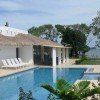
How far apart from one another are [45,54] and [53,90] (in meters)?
29.1

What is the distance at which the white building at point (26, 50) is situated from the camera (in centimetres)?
2875

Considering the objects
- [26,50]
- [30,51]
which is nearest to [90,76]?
[30,51]

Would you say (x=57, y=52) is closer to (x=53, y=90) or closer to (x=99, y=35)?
(x=99, y=35)

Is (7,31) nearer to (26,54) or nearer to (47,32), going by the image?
(26,54)

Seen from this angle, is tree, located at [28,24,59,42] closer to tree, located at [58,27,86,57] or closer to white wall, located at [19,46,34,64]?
tree, located at [58,27,86,57]

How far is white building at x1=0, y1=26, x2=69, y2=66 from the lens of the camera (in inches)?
1132

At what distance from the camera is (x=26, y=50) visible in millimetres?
32656

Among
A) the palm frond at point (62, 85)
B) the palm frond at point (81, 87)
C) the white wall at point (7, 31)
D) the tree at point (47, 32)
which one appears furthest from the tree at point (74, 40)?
the palm frond at point (62, 85)

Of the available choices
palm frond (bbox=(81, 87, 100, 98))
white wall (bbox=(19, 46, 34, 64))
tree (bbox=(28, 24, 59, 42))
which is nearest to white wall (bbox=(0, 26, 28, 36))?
white wall (bbox=(19, 46, 34, 64))

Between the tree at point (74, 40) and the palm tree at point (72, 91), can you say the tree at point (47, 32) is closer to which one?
the tree at point (74, 40)

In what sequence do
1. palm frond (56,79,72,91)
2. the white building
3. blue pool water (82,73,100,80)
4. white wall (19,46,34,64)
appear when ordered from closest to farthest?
palm frond (56,79,72,91), blue pool water (82,73,100,80), the white building, white wall (19,46,34,64)

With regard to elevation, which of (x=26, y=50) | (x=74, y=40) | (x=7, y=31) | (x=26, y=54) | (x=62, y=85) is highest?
(x=7, y=31)

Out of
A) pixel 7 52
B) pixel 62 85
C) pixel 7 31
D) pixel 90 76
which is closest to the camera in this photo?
pixel 62 85

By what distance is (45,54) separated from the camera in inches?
1427
